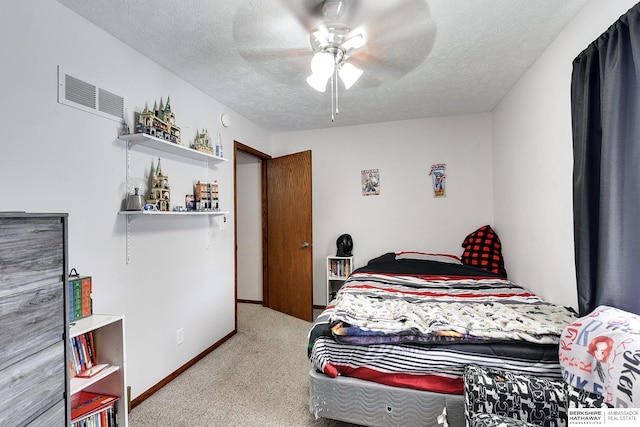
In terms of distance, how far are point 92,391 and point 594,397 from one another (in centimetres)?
240

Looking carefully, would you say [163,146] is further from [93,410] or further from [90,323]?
[93,410]

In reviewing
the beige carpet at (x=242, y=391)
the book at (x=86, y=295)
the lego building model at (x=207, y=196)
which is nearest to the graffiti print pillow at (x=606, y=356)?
the beige carpet at (x=242, y=391)

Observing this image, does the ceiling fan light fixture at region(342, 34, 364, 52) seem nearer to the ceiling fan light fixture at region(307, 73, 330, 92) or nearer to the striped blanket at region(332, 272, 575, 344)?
the ceiling fan light fixture at region(307, 73, 330, 92)

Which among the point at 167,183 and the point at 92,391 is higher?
the point at 167,183

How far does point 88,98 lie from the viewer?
1.70m

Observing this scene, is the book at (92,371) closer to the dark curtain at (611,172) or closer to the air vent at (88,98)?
the air vent at (88,98)

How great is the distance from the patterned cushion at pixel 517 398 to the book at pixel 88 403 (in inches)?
70.6

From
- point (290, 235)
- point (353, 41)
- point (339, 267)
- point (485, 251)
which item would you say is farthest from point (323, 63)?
point (485, 251)

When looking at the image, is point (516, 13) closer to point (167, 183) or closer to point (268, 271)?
point (167, 183)

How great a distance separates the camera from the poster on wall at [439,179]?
3557 millimetres

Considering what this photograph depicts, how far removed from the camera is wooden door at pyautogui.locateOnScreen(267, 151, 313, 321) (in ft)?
11.8

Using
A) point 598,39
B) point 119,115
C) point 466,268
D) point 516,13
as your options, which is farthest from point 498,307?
point 119,115

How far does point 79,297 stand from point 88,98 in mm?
1130

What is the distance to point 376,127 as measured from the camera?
377 cm
